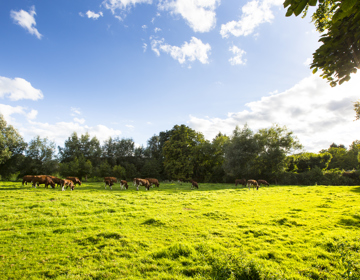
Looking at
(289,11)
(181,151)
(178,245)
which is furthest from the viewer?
(181,151)

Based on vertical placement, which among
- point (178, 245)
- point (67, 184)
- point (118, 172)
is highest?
point (118, 172)

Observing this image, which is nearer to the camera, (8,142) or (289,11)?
(289,11)

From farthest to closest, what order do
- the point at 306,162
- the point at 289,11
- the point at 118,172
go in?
1. the point at 118,172
2. the point at 306,162
3. the point at 289,11

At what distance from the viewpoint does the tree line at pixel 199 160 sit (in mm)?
36406

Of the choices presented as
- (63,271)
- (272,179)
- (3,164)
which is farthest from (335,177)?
(3,164)

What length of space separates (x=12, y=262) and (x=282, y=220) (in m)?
11.3

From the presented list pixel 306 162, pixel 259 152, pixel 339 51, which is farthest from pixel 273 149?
pixel 339 51

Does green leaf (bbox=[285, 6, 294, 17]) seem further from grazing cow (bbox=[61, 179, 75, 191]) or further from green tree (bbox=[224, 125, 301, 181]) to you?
green tree (bbox=[224, 125, 301, 181])

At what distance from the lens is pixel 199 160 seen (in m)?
46.6

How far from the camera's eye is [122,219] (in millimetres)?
9570

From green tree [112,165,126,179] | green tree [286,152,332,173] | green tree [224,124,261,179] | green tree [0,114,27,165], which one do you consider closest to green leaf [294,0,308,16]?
green tree [224,124,261,179]

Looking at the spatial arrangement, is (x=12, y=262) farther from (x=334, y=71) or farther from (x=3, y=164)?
(x=3, y=164)

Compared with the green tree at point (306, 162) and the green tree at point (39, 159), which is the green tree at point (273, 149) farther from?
the green tree at point (39, 159)

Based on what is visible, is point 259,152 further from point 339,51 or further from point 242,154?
point 339,51
